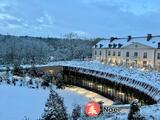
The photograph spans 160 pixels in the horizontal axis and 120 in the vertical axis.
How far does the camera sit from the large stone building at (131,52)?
71312 mm

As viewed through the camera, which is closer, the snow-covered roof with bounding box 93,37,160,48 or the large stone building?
the large stone building

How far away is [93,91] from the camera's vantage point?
5844cm

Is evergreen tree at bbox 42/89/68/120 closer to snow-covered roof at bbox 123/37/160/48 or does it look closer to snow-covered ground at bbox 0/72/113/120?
snow-covered ground at bbox 0/72/113/120

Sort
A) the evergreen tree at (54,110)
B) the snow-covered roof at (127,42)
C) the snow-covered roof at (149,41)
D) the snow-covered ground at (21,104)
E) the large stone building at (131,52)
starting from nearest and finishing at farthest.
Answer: the evergreen tree at (54,110) < the snow-covered ground at (21,104) < the large stone building at (131,52) < the snow-covered roof at (149,41) < the snow-covered roof at (127,42)

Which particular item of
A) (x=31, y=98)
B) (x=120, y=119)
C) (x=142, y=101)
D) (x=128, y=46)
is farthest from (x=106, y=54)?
(x=120, y=119)

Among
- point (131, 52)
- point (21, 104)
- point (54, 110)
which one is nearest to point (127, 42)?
point (131, 52)

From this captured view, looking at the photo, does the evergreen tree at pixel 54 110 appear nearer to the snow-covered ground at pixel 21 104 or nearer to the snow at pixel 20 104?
the snow-covered ground at pixel 21 104

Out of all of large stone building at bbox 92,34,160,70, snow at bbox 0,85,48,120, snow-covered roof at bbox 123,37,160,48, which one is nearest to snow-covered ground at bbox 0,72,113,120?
snow at bbox 0,85,48,120

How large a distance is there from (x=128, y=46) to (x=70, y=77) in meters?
16.7

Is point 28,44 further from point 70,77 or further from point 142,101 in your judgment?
point 142,101

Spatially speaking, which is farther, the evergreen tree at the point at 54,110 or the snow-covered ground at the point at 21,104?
the snow-covered ground at the point at 21,104

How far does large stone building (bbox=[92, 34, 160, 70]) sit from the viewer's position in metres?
71.3

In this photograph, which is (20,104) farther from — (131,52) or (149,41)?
(131,52)

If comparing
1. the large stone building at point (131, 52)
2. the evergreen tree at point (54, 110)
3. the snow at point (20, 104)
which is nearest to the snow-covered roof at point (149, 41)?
the large stone building at point (131, 52)
